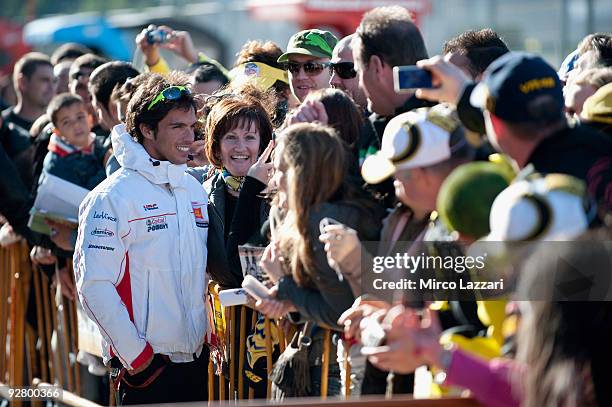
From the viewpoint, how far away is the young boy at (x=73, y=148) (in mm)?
8023

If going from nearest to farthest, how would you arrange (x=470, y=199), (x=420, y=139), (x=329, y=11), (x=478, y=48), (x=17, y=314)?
(x=470, y=199)
(x=420, y=139)
(x=478, y=48)
(x=17, y=314)
(x=329, y=11)

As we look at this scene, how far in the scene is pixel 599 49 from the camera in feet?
20.6

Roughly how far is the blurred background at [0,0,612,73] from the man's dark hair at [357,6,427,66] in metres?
17.0

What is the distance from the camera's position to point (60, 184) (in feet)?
26.0

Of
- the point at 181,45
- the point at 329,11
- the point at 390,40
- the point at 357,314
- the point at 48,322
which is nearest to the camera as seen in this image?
the point at 357,314

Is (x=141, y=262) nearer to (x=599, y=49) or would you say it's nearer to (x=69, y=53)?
(x=599, y=49)

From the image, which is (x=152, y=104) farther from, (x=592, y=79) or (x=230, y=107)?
(x=592, y=79)

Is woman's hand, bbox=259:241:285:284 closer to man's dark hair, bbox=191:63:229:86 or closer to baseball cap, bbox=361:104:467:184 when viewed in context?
baseball cap, bbox=361:104:467:184

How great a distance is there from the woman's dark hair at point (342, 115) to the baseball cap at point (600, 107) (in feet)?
3.39

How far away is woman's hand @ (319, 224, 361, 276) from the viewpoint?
4.45m

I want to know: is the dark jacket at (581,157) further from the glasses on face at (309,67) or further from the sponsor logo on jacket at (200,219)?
the glasses on face at (309,67)

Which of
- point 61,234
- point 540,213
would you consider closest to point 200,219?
point 61,234

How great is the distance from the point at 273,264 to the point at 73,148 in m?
3.48

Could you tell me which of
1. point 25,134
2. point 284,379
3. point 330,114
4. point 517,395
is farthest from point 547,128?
point 25,134
